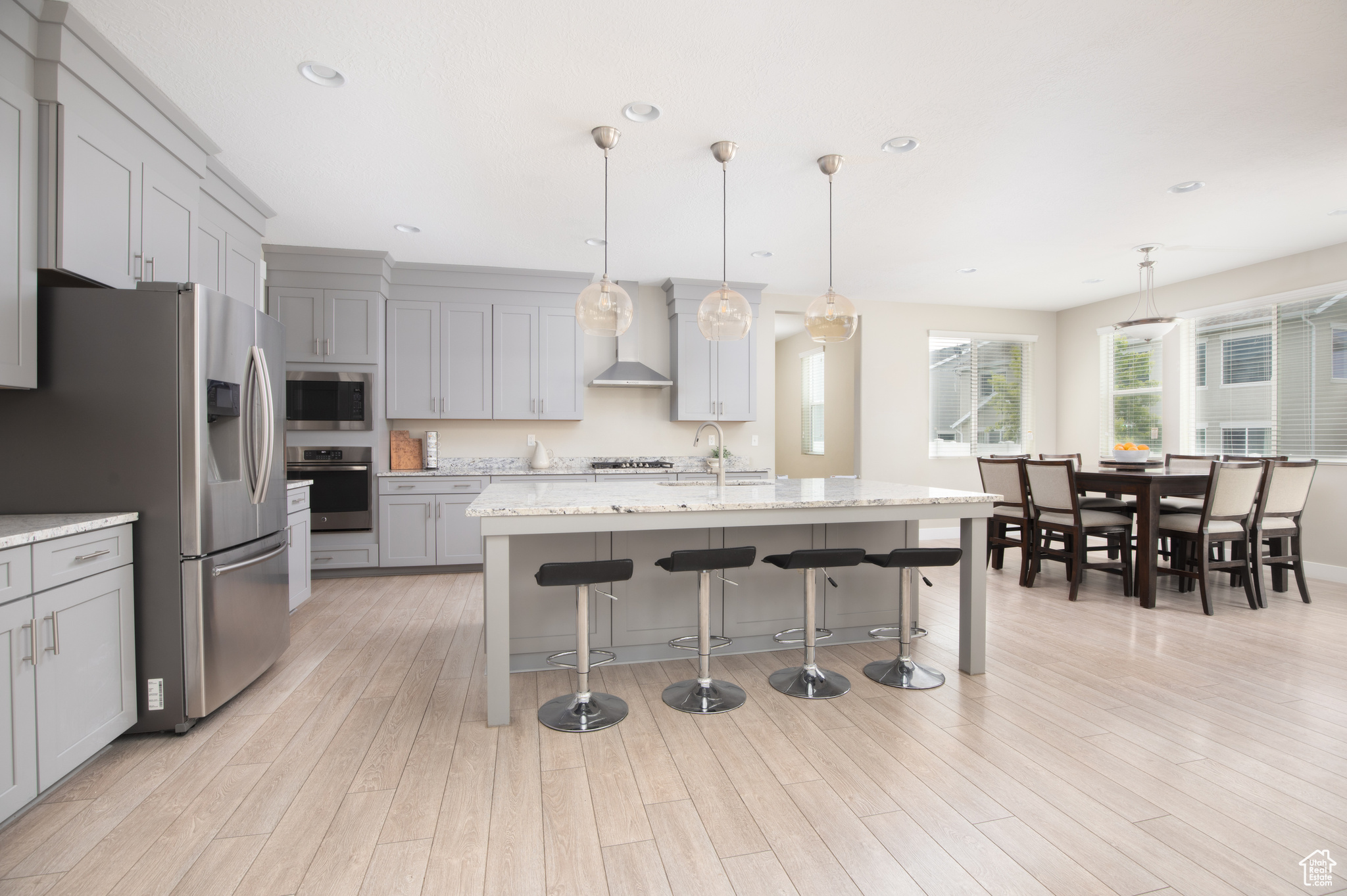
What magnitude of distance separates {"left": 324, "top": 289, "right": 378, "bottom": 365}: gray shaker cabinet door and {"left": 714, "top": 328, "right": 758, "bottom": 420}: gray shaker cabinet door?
2.97m

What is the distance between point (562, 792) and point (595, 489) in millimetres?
1424

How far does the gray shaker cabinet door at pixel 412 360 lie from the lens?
539 cm

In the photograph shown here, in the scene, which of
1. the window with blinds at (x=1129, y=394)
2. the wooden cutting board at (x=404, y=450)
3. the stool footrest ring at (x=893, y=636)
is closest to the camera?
the stool footrest ring at (x=893, y=636)

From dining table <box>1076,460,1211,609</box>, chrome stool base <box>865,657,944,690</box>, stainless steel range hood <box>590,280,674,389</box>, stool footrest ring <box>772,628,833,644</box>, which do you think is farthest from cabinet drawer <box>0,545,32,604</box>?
dining table <box>1076,460,1211,609</box>

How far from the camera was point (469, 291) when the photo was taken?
5543 millimetres

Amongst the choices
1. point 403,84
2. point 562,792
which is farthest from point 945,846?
point 403,84

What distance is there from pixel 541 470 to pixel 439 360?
1.28 m

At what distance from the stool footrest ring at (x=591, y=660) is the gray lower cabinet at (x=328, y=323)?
11.0 ft

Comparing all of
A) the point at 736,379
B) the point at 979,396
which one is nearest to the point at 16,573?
the point at 736,379

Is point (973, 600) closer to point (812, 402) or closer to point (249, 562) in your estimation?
point (249, 562)

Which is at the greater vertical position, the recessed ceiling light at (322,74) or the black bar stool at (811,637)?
the recessed ceiling light at (322,74)

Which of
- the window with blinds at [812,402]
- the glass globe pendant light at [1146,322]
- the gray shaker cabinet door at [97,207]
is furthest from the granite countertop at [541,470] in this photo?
the glass globe pendant light at [1146,322]

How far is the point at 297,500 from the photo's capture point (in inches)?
162

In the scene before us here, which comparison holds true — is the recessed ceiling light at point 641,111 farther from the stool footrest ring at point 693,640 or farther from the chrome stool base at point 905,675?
the chrome stool base at point 905,675
